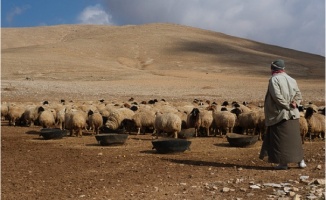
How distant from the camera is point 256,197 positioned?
717 centimetres

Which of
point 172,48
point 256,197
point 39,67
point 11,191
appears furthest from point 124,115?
point 172,48

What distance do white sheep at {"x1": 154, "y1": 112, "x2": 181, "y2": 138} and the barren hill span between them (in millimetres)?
23403

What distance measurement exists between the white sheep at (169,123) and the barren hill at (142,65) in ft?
76.8

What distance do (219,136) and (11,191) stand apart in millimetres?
9310

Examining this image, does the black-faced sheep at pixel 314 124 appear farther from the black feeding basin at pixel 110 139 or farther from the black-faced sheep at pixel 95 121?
the black-faced sheep at pixel 95 121

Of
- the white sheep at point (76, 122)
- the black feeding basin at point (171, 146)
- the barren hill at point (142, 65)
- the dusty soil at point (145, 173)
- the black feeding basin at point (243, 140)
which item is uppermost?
the barren hill at point (142, 65)

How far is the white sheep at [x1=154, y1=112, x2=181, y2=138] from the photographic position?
15.1 m

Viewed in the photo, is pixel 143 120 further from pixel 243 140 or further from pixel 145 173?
pixel 145 173

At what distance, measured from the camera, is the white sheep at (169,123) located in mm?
15125

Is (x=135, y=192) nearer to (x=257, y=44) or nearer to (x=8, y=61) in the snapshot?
(x=8, y=61)

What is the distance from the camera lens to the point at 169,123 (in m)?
15.2

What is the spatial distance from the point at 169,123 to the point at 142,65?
68.1 meters

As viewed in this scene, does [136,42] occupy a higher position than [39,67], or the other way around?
[136,42]

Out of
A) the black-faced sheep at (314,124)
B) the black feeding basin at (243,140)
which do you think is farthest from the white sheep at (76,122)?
the black-faced sheep at (314,124)
